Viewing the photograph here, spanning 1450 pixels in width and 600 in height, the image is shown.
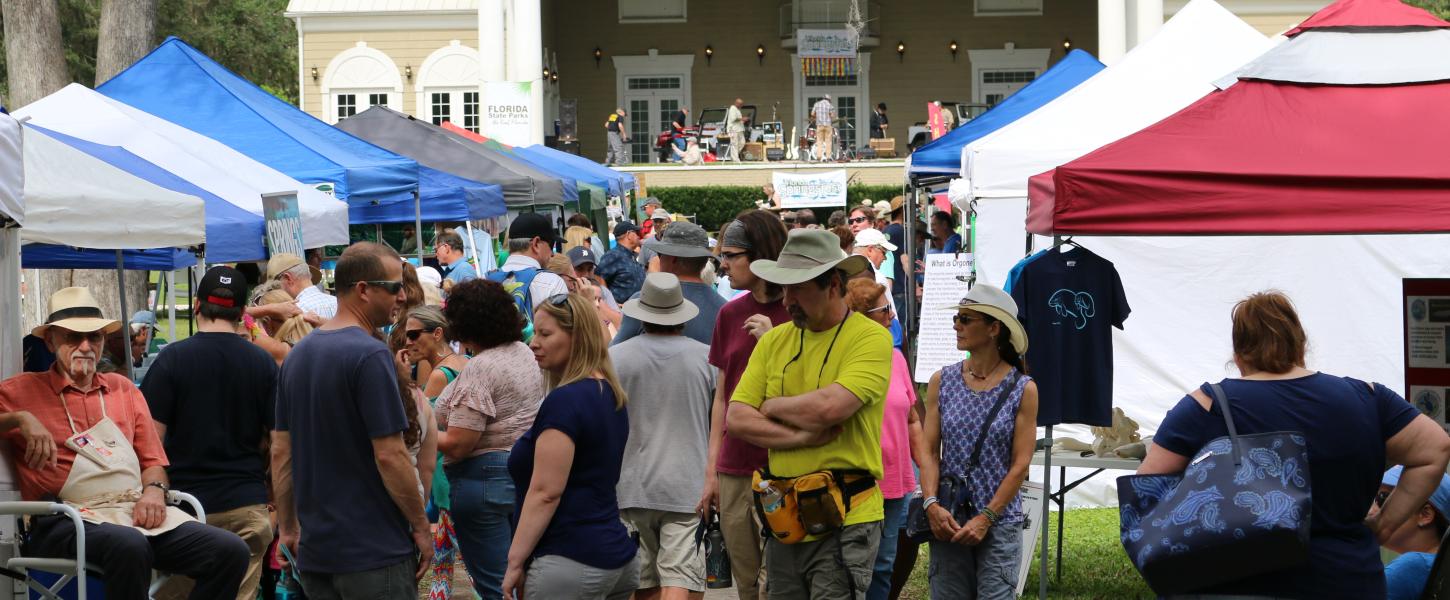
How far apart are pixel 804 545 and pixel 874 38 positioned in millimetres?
37087

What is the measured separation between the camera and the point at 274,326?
23.6ft

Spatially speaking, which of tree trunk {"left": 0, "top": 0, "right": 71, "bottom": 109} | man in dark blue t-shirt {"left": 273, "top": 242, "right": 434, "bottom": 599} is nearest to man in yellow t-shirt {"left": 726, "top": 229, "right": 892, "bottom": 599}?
man in dark blue t-shirt {"left": 273, "top": 242, "right": 434, "bottom": 599}

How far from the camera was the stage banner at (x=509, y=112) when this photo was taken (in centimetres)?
2719

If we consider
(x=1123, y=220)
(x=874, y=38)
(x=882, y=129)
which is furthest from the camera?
(x=874, y=38)

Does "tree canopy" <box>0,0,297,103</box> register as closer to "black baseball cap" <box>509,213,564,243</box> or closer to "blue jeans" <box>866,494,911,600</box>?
"black baseball cap" <box>509,213,564,243</box>

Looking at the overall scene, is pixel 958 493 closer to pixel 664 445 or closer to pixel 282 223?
pixel 664 445

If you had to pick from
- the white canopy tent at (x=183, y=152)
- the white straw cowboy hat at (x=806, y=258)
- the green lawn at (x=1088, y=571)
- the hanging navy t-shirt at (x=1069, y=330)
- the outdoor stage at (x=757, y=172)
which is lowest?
the green lawn at (x=1088, y=571)

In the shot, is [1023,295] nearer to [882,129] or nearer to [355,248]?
[355,248]

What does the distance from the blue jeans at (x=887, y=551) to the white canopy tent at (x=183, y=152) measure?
487 cm

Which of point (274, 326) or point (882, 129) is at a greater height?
point (882, 129)

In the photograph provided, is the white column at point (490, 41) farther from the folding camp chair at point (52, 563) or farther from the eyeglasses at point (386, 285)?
the eyeglasses at point (386, 285)

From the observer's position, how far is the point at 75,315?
18.0ft

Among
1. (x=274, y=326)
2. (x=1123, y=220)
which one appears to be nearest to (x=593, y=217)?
(x=274, y=326)

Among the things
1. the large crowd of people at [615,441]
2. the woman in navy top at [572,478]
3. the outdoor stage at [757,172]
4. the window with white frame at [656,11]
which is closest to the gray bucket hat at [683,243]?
the large crowd of people at [615,441]
